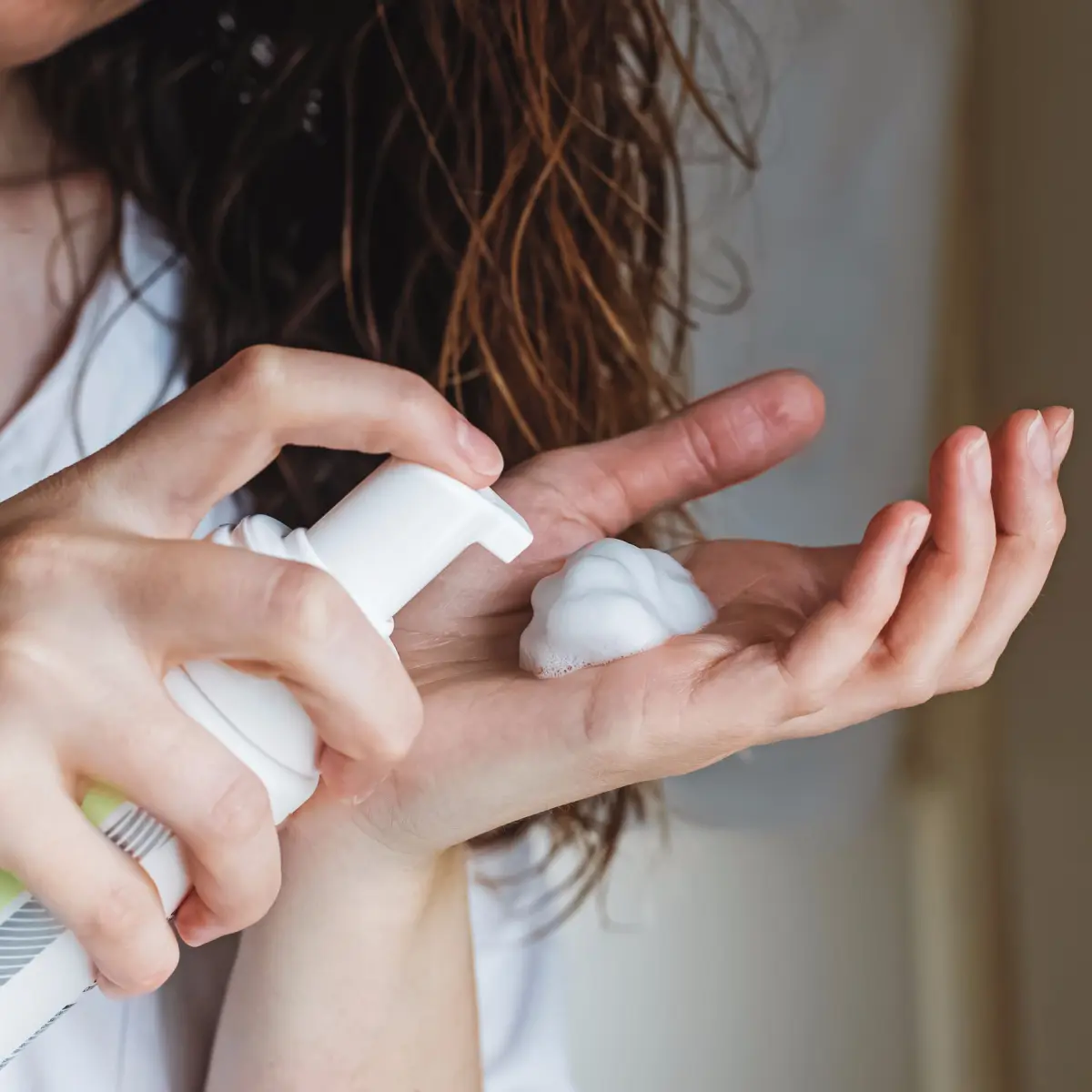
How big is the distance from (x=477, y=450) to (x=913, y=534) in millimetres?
141

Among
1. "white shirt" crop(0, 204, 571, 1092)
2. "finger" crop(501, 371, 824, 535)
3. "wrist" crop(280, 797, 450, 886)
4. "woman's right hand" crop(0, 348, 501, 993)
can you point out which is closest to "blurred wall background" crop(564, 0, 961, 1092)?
"white shirt" crop(0, 204, 571, 1092)

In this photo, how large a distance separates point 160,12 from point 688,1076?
827mm

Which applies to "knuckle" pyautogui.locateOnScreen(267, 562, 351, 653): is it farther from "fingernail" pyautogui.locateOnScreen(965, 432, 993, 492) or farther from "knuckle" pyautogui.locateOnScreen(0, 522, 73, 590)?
"fingernail" pyautogui.locateOnScreen(965, 432, 993, 492)

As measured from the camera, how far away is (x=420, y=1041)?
559 millimetres

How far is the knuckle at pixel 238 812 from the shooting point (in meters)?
0.32

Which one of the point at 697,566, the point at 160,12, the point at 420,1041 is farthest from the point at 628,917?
the point at 160,12

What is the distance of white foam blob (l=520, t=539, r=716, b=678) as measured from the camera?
433mm

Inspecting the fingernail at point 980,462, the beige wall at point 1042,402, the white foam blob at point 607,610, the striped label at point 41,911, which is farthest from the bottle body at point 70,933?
the beige wall at point 1042,402

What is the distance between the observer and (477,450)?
0.36 meters

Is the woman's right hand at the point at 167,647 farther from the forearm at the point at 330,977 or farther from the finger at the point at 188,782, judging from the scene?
the forearm at the point at 330,977

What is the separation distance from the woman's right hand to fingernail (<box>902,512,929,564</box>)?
0.48 ft

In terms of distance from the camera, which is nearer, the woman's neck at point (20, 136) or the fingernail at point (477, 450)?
the fingernail at point (477, 450)

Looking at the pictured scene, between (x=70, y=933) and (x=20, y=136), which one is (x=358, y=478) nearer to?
(x=20, y=136)

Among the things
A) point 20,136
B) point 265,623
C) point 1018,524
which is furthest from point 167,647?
point 20,136
